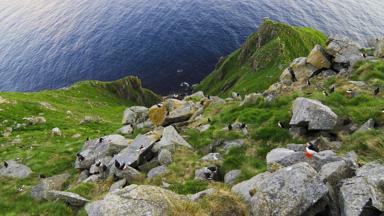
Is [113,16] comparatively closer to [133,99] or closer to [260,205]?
[133,99]

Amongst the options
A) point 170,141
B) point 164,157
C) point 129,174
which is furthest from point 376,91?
point 129,174

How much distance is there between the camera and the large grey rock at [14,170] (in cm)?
3485

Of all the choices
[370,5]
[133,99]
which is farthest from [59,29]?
[370,5]

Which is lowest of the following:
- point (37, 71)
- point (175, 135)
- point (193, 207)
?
point (37, 71)

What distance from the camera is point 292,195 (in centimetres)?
1523

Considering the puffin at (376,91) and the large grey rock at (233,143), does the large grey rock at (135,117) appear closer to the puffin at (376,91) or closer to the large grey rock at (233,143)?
the large grey rock at (233,143)

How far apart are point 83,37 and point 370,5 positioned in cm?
16022

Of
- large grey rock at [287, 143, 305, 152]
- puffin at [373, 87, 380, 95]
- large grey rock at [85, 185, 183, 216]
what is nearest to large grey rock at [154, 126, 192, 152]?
large grey rock at [287, 143, 305, 152]

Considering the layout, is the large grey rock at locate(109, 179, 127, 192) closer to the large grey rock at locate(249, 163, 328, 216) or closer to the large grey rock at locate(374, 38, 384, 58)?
the large grey rock at locate(249, 163, 328, 216)

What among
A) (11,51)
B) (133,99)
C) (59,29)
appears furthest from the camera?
(59,29)

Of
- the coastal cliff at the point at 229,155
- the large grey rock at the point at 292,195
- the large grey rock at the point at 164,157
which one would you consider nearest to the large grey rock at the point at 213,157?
the coastal cliff at the point at 229,155

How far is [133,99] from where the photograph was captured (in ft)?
360

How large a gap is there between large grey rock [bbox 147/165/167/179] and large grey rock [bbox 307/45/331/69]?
27464 millimetres

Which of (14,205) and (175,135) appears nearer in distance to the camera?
(14,205)
